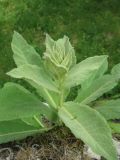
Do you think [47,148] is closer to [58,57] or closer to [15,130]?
[15,130]

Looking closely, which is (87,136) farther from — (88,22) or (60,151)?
(88,22)

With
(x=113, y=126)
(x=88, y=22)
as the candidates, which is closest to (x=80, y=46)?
(x=88, y=22)

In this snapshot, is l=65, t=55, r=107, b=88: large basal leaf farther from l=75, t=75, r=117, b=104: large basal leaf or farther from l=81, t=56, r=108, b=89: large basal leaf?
l=81, t=56, r=108, b=89: large basal leaf

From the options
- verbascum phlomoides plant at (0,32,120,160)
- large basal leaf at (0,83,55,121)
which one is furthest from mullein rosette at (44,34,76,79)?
large basal leaf at (0,83,55,121)

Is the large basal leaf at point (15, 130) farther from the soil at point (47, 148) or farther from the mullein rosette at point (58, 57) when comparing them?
the mullein rosette at point (58, 57)

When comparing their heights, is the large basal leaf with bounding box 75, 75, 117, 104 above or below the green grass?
above
